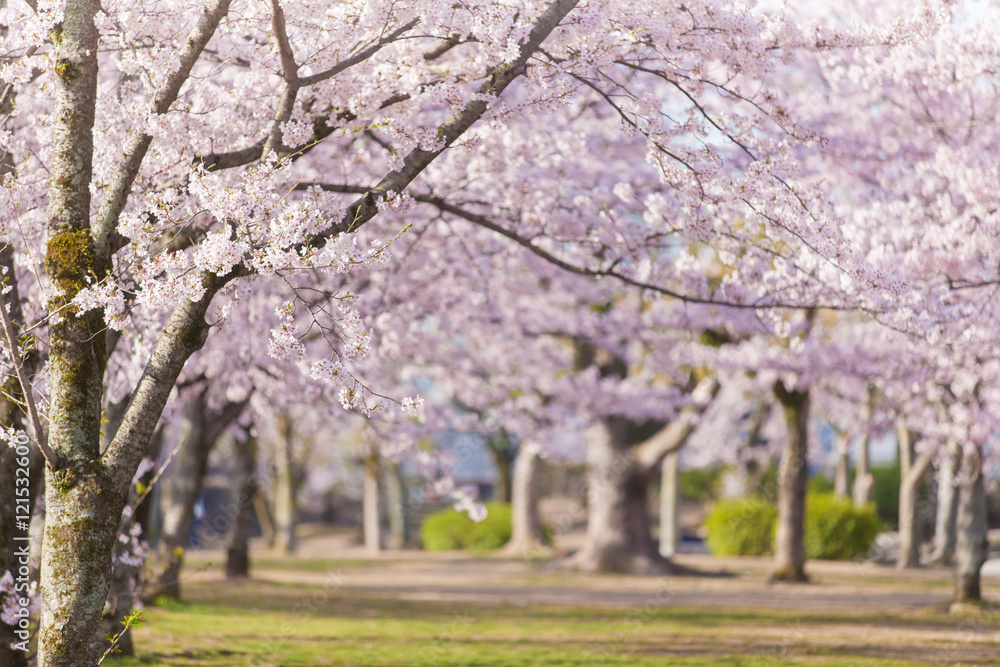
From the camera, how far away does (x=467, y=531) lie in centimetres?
2895

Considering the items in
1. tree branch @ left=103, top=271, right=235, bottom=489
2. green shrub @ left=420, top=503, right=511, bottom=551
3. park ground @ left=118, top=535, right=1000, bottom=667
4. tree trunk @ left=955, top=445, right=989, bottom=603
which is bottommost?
green shrub @ left=420, top=503, right=511, bottom=551

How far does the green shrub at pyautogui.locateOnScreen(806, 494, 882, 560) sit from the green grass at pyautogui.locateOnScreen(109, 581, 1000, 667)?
8884 mm

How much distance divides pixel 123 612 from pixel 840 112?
36.7ft

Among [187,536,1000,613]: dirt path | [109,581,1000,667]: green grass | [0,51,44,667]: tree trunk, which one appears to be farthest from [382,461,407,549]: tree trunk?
[0,51,44,667]: tree trunk

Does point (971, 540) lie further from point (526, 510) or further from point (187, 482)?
point (526, 510)

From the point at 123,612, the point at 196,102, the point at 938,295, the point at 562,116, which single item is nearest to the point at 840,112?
the point at 562,116

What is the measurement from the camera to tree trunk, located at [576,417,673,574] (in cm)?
2003

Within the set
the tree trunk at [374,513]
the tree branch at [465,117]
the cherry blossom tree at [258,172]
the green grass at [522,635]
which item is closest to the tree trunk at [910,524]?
the green grass at [522,635]

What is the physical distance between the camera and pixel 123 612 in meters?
9.52

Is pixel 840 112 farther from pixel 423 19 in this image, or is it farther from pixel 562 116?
pixel 423 19

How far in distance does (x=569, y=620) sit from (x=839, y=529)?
11.8 metres

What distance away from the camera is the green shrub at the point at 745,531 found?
2422 centimetres

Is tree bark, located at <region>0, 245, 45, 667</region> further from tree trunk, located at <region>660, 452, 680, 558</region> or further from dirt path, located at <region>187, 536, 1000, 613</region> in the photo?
tree trunk, located at <region>660, 452, 680, 558</region>

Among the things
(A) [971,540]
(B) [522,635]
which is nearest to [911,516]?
(A) [971,540]
